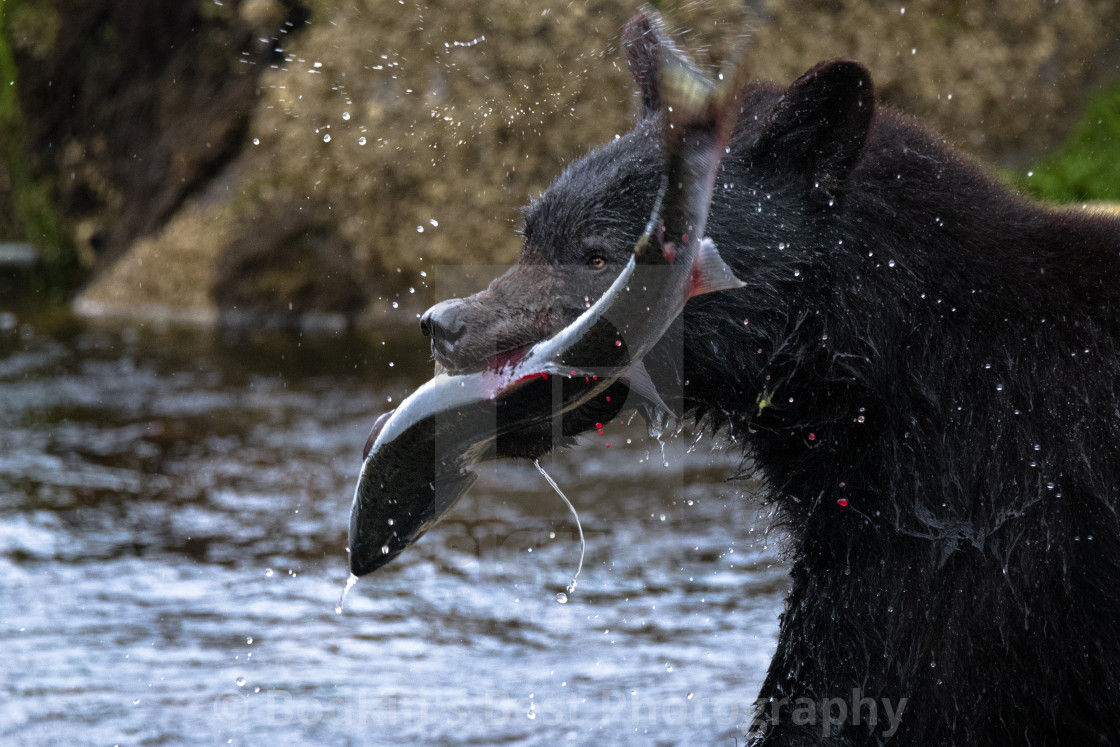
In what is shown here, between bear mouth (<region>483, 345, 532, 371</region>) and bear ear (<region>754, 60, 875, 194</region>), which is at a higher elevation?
bear ear (<region>754, 60, 875, 194</region>)

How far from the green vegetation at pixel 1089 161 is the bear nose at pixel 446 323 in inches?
268

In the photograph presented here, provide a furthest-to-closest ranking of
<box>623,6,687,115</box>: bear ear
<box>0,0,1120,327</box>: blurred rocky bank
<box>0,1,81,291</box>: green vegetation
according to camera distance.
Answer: <box>0,1,81,291</box>: green vegetation → <box>0,0,1120,327</box>: blurred rocky bank → <box>623,6,687,115</box>: bear ear

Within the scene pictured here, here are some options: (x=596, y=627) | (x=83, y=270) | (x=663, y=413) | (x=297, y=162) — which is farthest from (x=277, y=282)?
(x=663, y=413)

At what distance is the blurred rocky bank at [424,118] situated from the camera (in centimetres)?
941

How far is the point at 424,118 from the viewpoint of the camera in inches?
378

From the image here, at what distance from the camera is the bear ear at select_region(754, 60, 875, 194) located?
2.71 metres

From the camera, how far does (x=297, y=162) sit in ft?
33.3

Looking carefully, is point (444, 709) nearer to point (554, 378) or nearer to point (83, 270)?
point (554, 378)

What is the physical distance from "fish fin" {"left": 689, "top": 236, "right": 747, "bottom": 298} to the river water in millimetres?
967

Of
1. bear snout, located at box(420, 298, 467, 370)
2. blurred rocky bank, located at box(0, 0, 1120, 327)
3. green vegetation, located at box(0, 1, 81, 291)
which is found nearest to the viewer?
bear snout, located at box(420, 298, 467, 370)

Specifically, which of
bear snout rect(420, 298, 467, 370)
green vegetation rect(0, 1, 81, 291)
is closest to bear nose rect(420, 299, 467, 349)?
bear snout rect(420, 298, 467, 370)

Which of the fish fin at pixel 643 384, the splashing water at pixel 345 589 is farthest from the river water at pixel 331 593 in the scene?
the fish fin at pixel 643 384

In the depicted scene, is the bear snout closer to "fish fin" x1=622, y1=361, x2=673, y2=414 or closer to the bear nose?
the bear nose

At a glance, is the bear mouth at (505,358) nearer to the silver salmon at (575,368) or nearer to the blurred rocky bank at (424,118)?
the silver salmon at (575,368)
